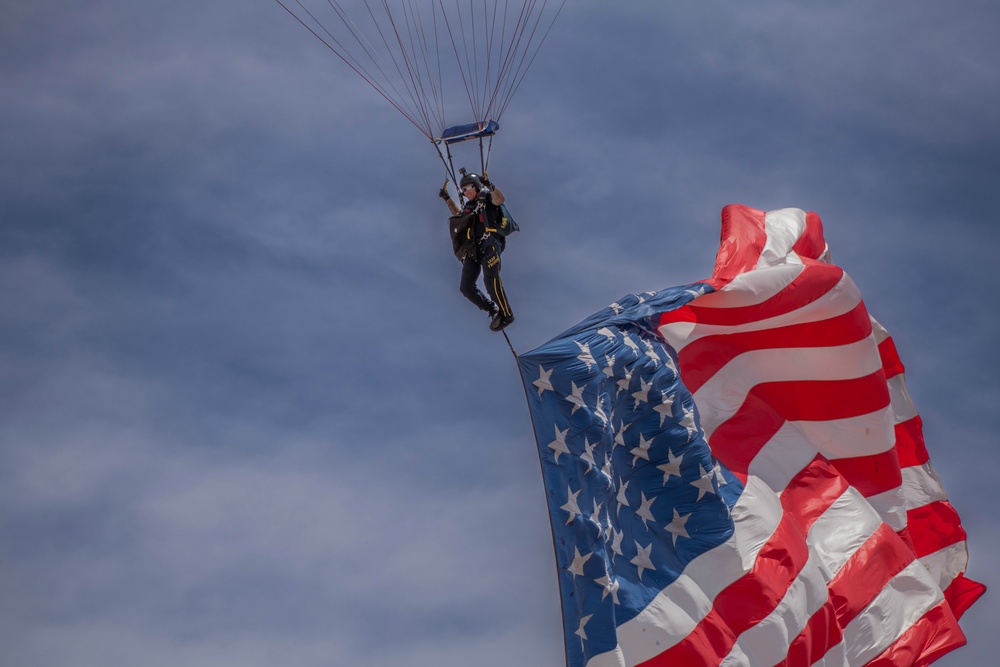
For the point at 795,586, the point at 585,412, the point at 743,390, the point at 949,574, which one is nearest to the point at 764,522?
the point at 795,586

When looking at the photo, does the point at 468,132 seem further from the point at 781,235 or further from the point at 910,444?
the point at 910,444

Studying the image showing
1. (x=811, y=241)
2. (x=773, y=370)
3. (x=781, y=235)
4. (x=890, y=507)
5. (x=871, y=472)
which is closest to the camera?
(x=773, y=370)

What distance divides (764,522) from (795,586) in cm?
95

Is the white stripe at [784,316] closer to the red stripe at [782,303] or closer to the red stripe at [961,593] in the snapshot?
the red stripe at [782,303]

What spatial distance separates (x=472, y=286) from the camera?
16750 millimetres

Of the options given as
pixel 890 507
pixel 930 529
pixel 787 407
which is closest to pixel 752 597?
pixel 787 407

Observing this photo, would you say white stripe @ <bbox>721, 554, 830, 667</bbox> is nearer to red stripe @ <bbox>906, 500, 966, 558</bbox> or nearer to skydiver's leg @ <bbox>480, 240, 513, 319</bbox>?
red stripe @ <bbox>906, 500, 966, 558</bbox>

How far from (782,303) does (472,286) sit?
531 cm

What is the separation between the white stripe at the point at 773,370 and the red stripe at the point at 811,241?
1680mm

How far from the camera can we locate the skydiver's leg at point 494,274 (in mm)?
16281

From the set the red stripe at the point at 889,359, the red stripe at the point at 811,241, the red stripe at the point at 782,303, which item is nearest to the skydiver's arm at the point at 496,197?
the red stripe at the point at 782,303

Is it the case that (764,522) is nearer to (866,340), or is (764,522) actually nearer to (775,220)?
(866,340)

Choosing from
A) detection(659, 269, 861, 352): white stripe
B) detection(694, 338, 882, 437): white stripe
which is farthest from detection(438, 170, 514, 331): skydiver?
detection(694, 338, 882, 437): white stripe

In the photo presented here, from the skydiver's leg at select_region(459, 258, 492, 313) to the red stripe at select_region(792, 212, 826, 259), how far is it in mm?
→ 5913
